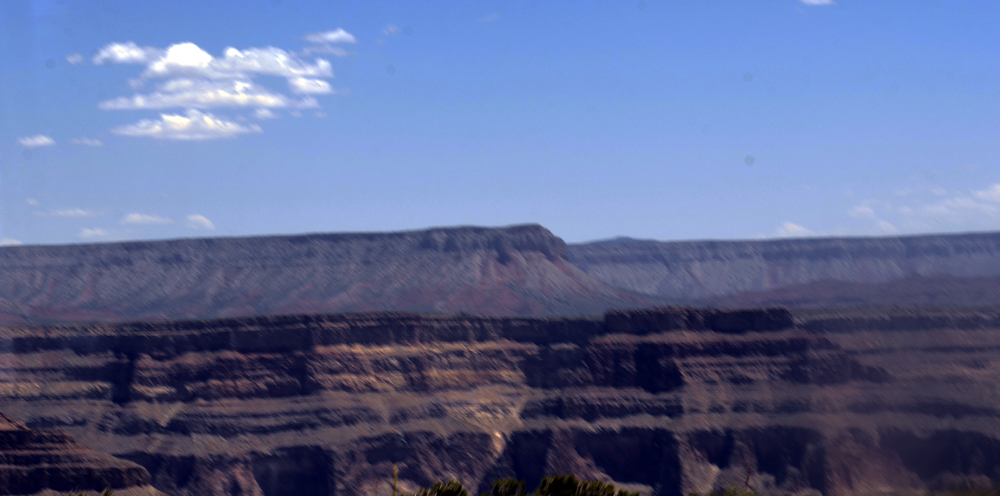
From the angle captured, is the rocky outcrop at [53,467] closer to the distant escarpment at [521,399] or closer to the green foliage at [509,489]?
the distant escarpment at [521,399]

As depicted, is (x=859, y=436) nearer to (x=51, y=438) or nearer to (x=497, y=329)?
(x=497, y=329)

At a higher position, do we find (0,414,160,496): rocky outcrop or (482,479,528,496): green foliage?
(482,479,528,496): green foliage

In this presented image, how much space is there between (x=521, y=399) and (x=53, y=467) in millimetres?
48022

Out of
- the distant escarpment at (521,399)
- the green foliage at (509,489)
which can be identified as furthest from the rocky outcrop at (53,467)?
the green foliage at (509,489)

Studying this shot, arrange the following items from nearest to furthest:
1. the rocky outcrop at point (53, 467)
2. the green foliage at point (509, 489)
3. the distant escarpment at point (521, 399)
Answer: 1. the green foliage at point (509, 489)
2. the rocky outcrop at point (53, 467)
3. the distant escarpment at point (521, 399)

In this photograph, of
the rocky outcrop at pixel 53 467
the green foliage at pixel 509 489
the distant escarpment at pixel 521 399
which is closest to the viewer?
the green foliage at pixel 509 489

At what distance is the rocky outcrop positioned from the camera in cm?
8481

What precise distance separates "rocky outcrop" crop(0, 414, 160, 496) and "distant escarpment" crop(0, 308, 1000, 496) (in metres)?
20.2

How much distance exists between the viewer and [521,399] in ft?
400

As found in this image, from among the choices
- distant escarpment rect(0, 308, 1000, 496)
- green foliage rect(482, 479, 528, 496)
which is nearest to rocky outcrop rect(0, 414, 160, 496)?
distant escarpment rect(0, 308, 1000, 496)

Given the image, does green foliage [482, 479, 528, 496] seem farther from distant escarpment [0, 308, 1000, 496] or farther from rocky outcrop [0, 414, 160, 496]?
distant escarpment [0, 308, 1000, 496]

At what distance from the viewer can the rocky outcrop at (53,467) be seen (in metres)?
84.8

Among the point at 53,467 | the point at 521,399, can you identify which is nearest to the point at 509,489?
the point at 53,467

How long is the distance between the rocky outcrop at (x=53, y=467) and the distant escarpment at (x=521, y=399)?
2017 centimetres
